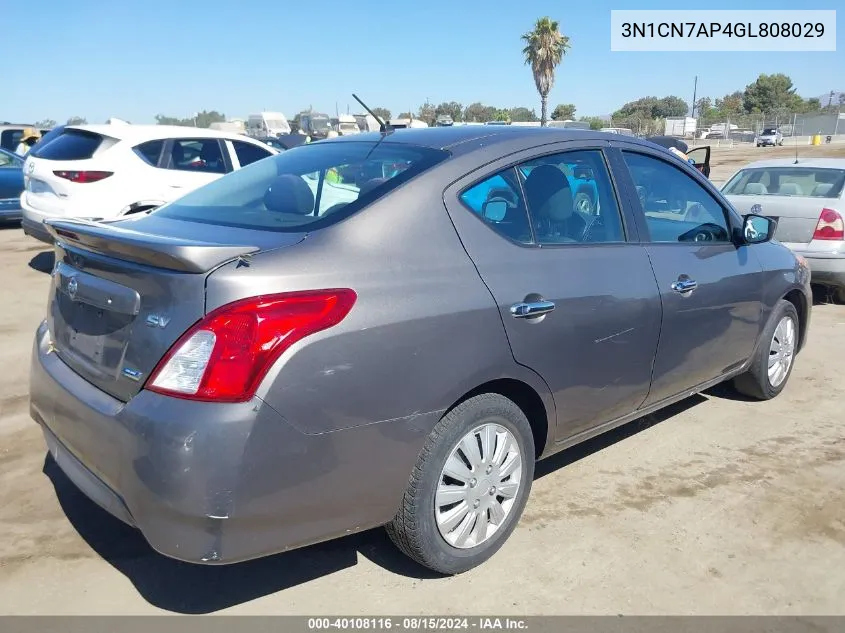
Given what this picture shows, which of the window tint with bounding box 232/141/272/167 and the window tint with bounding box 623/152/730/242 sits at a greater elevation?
the window tint with bounding box 232/141/272/167

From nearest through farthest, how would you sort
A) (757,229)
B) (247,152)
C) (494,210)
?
1. (494,210)
2. (757,229)
3. (247,152)

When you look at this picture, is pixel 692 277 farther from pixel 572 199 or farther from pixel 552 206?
pixel 552 206

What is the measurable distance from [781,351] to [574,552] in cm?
257

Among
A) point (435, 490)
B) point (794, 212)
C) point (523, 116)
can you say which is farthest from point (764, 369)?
point (523, 116)

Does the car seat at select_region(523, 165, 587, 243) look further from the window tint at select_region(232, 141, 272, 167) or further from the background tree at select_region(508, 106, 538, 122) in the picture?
the background tree at select_region(508, 106, 538, 122)

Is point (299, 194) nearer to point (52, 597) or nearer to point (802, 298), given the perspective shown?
point (52, 597)

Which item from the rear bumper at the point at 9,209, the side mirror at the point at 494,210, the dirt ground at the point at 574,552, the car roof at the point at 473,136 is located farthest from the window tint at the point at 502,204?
the rear bumper at the point at 9,209

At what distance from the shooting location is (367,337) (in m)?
2.37

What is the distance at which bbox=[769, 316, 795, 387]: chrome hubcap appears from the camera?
186 inches

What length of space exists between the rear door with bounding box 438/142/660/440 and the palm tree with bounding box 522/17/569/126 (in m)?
46.2

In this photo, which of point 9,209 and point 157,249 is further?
point 9,209

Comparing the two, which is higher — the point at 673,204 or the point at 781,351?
the point at 673,204

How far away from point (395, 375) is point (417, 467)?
1.25 feet
